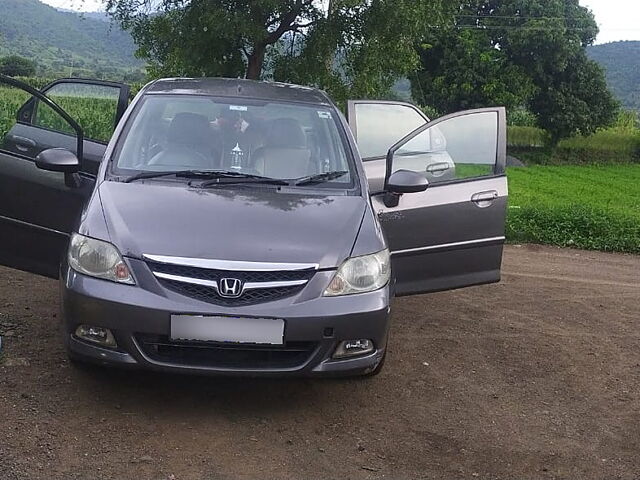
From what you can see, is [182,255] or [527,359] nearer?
[182,255]

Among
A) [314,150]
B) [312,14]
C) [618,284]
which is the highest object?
[312,14]

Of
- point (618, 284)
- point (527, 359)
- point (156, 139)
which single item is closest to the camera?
point (156, 139)

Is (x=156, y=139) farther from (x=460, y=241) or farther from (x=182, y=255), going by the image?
(x=460, y=241)

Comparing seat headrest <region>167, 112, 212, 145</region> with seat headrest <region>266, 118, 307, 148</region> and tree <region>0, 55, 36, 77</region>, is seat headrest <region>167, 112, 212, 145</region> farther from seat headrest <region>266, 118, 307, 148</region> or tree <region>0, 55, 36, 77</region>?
tree <region>0, 55, 36, 77</region>

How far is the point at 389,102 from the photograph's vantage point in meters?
6.57

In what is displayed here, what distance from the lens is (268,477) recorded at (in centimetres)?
351

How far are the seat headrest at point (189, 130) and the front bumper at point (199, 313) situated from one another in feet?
4.02

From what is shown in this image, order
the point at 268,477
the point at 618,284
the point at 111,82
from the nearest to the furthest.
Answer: the point at 268,477 < the point at 111,82 < the point at 618,284

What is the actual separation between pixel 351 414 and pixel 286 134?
1761 mm

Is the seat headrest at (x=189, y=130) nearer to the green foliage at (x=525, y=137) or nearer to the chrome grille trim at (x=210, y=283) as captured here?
the chrome grille trim at (x=210, y=283)

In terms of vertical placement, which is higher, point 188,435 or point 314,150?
point 314,150

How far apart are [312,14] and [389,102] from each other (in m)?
8.47

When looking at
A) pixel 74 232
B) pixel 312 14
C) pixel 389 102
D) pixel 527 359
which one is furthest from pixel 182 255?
pixel 312 14

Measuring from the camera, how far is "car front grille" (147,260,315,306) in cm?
378
